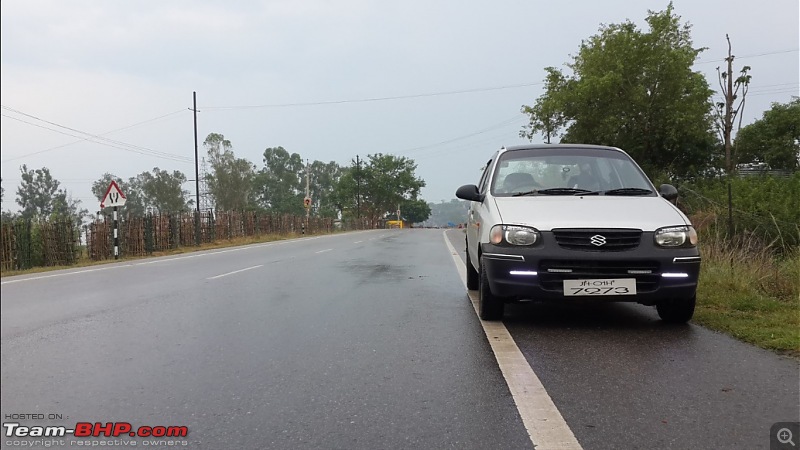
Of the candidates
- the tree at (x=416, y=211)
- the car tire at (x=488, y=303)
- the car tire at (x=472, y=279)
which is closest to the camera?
the car tire at (x=488, y=303)

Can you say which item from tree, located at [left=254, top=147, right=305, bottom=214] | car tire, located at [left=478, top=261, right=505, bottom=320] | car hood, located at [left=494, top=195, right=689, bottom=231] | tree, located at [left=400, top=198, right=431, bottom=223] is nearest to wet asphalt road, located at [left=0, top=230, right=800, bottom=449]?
car tire, located at [left=478, top=261, right=505, bottom=320]

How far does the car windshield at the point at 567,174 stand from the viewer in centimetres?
596

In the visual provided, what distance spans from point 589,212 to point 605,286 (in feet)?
2.31

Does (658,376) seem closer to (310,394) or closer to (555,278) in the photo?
(555,278)

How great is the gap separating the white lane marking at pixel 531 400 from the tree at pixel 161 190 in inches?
2896

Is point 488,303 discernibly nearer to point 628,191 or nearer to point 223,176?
point 628,191

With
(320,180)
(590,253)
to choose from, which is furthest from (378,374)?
(320,180)

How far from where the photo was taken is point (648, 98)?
2984 centimetres

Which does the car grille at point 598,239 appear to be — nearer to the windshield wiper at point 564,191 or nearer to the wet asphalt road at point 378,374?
the wet asphalt road at point 378,374

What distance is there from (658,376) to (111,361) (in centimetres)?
369

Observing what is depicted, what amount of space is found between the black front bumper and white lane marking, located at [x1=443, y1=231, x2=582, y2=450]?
559mm

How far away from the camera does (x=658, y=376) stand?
369cm

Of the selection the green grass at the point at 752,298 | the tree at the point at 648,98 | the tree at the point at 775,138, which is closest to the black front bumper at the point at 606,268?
the green grass at the point at 752,298

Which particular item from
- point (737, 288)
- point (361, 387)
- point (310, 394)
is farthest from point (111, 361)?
point (737, 288)
